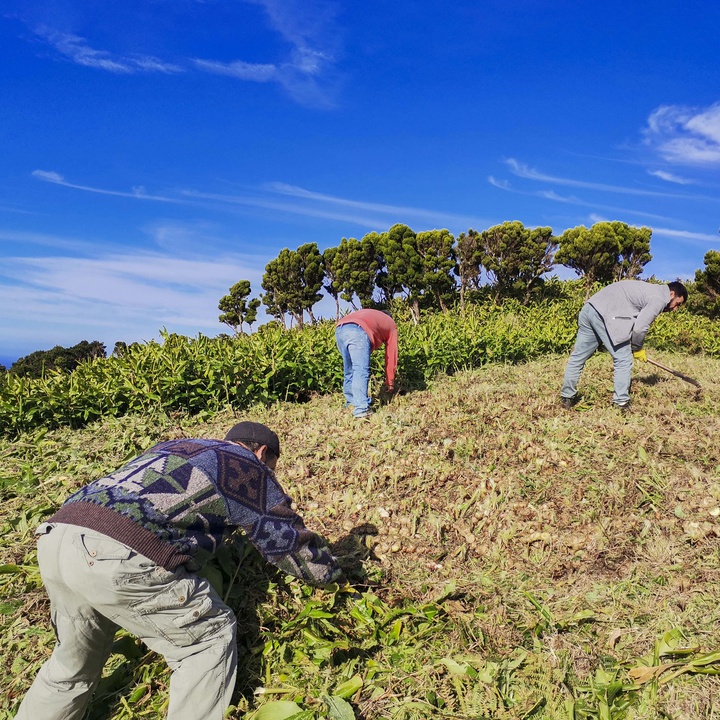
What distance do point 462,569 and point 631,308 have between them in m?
3.69

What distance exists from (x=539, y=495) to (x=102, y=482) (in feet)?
9.72

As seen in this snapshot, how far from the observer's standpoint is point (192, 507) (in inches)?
79.8

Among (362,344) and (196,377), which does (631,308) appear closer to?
(362,344)

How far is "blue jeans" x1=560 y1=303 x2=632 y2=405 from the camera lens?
552 centimetres

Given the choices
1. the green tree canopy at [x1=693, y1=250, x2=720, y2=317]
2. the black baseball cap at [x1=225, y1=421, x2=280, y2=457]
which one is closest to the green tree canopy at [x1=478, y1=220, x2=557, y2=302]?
the green tree canopy at [x1=693, y1=250, x2=720, y2=317]

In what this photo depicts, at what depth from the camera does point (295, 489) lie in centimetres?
409

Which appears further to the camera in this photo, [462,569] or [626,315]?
[626,315]

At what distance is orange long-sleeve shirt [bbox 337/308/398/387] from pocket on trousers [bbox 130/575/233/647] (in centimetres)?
381

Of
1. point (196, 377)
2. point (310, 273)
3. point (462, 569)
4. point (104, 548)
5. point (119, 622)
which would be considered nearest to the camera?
point (104, 548)

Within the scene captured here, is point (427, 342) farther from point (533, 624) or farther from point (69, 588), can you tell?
point (69, 588)

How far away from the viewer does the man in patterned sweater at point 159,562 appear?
190 cm

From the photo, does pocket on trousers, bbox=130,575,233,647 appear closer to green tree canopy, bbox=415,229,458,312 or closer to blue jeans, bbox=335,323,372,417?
blue jeans, bbox=335,323,372,417

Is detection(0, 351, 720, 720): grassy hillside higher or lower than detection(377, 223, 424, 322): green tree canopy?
lower

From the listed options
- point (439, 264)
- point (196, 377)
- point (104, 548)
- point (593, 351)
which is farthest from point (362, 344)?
point (439, 264)
